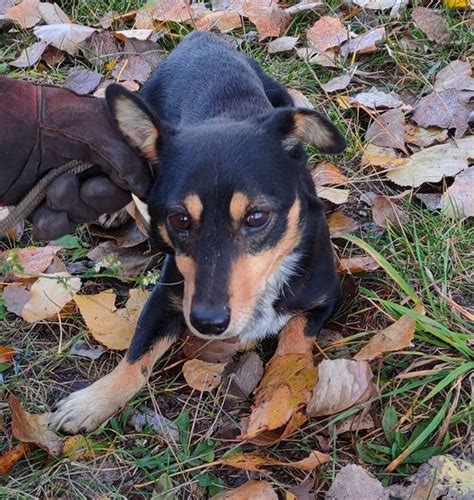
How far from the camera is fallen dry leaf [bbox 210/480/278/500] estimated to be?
2.22 m

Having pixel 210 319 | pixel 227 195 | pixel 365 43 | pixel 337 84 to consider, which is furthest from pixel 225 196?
pixel 365 43

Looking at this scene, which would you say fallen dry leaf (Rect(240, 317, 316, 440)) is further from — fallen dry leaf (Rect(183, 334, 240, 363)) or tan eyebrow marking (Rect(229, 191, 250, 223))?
tan eyebrow marking (Rect(229, 191, 250, 223))

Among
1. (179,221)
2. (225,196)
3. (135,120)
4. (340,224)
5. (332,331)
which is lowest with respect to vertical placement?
(332,331)

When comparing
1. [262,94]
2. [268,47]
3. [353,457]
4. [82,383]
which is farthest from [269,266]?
[268,47]

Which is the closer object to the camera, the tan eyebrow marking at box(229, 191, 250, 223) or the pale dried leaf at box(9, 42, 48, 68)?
the tan eyebrow marking at box(229, 191, 250, 223)

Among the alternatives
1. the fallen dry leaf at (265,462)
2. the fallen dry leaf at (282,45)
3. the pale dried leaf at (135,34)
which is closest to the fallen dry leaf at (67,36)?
the pale dried leaf at (135,34)

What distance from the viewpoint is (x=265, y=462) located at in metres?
2.36

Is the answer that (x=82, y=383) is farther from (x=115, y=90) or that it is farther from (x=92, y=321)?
(x=115, y=90)

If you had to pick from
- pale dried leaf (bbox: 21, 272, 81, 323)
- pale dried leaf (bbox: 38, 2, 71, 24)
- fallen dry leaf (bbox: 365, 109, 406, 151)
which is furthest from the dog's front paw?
pale dried leaf (bbox: 38, 2, 71, 24)

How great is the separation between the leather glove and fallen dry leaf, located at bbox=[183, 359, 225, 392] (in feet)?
2.01

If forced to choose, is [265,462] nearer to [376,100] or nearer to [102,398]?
[102,398]

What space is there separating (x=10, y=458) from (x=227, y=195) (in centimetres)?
98

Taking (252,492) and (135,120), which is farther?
(135,120)

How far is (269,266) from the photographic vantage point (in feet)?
8.18
